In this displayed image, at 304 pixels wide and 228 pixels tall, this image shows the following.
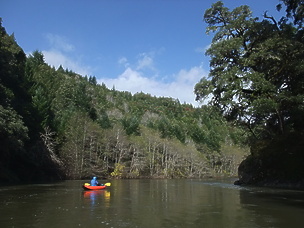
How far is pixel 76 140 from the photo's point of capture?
54656 mm

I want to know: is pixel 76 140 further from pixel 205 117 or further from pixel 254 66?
pixel 254 66

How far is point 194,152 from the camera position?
8269 cm

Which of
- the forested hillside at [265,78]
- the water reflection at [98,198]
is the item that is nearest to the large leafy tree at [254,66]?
the forested hillside at [265,78]

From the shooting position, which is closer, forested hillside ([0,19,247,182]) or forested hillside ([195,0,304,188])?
forested hillside ([195,0,304,188])

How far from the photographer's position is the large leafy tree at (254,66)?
19.7 meters

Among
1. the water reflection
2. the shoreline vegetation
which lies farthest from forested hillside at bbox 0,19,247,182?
the water reflection

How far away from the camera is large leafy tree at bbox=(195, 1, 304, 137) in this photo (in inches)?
774

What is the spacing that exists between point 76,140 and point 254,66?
3890cm

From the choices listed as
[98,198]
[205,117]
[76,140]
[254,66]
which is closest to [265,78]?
[254,66]

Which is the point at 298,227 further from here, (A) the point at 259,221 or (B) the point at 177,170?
(B) the point at 177,170

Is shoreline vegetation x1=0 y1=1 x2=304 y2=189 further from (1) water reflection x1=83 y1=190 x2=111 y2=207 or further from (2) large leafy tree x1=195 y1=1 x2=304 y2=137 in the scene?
(1) water reflection x1=83 y1=190 x2=111 y2=207

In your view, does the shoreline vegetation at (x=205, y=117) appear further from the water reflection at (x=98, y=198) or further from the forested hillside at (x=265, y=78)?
the water reflection at (x=98, y=198)

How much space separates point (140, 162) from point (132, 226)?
56.7 m

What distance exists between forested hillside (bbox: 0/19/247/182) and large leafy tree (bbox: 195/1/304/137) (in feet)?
9.78
